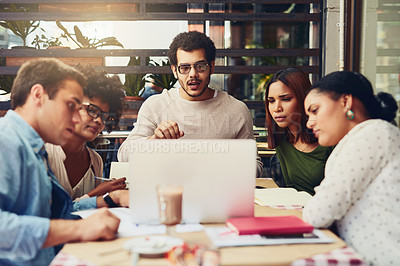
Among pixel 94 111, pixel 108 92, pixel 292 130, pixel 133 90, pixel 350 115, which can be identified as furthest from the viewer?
pixel 133 90

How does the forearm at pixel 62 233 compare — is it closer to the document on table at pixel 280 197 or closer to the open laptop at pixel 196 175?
the open laptop at pixel 196 175

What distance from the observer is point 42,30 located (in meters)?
4.11

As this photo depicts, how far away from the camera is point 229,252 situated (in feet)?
3.87

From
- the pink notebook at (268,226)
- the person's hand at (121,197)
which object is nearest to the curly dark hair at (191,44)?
the person's hand at (121,197)

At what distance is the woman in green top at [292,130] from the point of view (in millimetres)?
2494

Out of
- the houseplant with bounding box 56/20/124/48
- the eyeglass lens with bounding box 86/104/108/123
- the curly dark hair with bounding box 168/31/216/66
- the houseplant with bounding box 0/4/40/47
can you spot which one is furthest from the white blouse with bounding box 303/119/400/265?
the houseplant with bounding box 0/4/40/47

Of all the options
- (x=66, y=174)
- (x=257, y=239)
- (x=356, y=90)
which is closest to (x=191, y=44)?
(x=66, y=174)

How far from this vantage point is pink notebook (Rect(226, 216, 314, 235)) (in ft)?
4.30

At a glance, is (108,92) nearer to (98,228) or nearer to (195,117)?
(195,117)

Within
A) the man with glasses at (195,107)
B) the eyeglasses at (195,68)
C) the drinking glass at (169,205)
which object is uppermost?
the eyeglasses at (195,68)

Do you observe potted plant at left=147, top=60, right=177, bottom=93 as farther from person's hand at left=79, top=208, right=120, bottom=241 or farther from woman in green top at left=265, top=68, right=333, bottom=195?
person's hand at left=79, top=208, right=120, bottom=241

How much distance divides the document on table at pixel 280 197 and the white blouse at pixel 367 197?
1.27ft

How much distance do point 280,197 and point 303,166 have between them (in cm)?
64

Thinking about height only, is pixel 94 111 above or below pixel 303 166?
above
